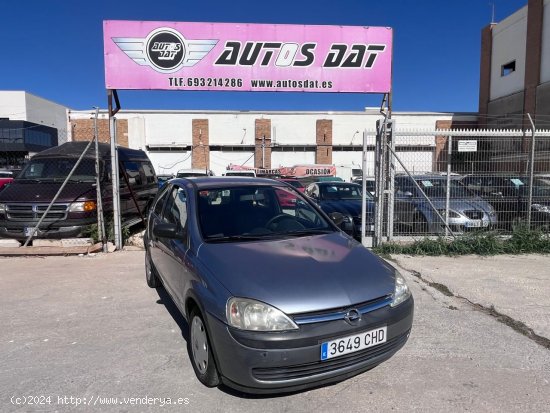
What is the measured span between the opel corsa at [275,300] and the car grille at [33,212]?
5031 millimetres

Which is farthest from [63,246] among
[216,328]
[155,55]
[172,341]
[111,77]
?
[216,328]

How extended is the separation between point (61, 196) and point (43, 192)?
41cm

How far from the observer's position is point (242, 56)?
8.02 metres

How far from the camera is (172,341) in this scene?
3.90m

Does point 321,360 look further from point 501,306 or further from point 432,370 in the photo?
point 501,306

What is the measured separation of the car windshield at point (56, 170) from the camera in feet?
28.6

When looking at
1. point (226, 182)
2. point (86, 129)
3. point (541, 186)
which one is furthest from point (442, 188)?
point (86, 129)

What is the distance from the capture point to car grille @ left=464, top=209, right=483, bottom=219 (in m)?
7.95

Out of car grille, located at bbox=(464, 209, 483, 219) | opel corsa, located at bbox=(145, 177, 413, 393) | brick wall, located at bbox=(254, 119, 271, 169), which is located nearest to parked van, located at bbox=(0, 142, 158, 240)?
opel corsa, located at bbox=(145, 177, 413, 393)

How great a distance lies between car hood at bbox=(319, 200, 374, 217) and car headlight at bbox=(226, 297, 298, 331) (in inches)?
236

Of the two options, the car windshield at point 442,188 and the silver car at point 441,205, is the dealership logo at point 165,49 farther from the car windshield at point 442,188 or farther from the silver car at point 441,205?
the car windshield at point 442,188

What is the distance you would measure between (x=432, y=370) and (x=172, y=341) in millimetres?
2320

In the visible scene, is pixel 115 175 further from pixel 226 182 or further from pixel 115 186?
pixel 226 182

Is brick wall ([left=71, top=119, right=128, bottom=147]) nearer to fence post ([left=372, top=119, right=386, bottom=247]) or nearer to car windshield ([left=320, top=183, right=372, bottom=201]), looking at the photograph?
car windshield ([left=320, top=183, right=372, bottom=201])
